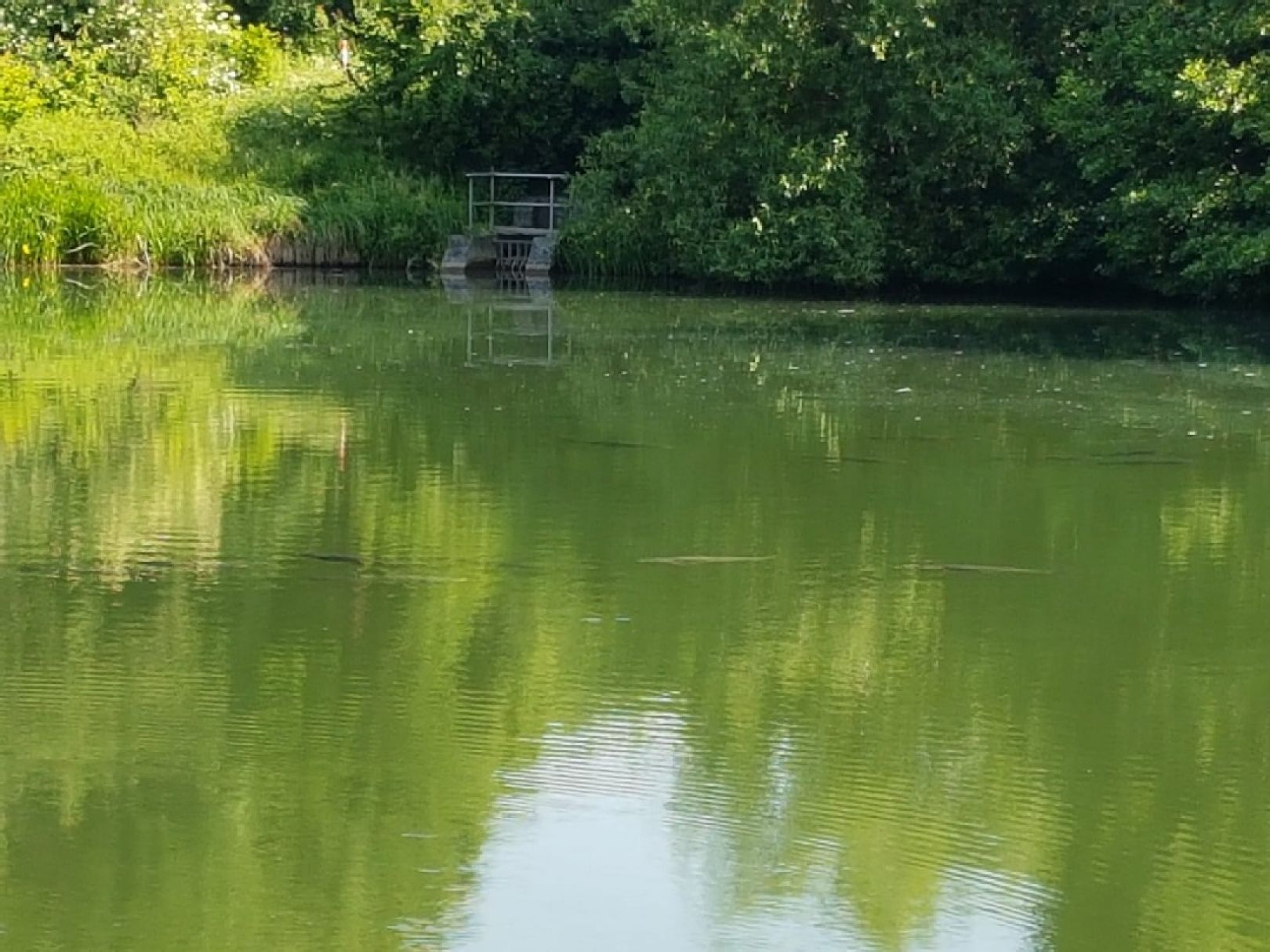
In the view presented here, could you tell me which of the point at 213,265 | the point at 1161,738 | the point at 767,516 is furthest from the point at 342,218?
the point at 1161,738

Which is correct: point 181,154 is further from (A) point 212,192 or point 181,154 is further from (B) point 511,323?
(B) point 511,323

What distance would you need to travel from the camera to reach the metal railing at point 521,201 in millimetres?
22625

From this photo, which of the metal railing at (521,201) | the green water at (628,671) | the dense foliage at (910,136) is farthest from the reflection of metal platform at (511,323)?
the green water at (628,671)

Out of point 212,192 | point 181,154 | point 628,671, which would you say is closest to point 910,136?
point 212,192

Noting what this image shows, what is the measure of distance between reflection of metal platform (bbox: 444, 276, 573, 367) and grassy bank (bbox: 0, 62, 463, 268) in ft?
4.79

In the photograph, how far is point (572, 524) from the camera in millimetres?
8266

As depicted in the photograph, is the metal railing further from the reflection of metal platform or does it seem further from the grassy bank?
the reflection of metal platform

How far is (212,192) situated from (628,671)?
16.9 metres

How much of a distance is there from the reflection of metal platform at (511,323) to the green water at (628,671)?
2.04 meters

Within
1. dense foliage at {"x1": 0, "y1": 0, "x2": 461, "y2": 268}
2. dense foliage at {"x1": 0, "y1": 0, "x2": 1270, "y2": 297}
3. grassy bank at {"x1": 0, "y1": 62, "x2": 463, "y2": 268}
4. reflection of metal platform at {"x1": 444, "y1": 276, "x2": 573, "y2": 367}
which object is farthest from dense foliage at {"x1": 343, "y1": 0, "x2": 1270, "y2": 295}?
dense foliage at {"x1": 0, "y1": 0, "x2": 461, "y2": 268}

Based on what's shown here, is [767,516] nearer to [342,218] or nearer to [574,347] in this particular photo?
[574,347]

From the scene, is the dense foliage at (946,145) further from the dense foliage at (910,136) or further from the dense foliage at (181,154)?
the dense foliage at (181,154)

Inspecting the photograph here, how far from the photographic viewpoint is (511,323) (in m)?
16.7

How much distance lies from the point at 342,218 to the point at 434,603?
15.8 metres
